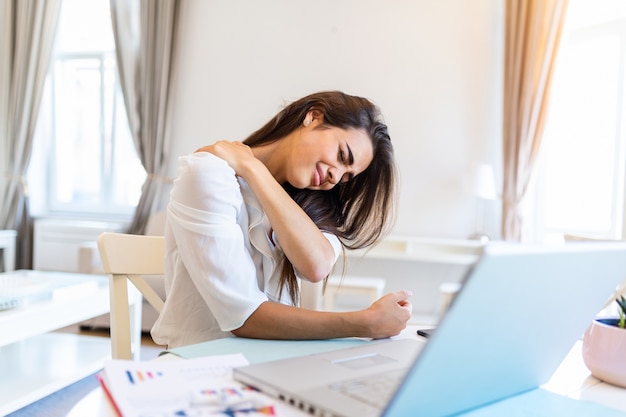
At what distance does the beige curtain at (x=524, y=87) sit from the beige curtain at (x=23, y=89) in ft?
12.4

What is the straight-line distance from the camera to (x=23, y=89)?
16.0 feet

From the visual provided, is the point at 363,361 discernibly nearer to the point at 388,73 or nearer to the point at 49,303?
the point at 49,303

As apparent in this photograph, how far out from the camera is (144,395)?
0.60 meters

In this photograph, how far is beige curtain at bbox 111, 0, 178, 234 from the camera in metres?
4.55

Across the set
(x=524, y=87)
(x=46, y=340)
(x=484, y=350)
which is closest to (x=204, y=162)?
(x=484, y=350)

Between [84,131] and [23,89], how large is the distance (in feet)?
1.96

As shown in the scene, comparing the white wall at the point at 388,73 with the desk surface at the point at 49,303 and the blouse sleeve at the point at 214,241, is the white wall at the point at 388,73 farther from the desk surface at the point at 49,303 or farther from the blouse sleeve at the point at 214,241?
the blouse sleeve at the point at 214,241

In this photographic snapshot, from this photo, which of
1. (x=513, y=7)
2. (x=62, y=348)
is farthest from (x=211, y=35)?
(x=62, y=348)

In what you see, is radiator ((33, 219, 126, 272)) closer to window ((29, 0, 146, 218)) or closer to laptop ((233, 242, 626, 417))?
window ((29, 0, 146, 218))

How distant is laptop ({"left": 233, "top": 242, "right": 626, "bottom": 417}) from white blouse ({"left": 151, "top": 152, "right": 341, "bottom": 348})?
0.89 feet

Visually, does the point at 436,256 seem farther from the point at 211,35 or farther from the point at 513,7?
the point at 211,35

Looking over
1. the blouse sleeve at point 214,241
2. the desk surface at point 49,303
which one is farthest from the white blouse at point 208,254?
the desk surface at point 49,303

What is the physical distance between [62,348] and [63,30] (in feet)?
10.8

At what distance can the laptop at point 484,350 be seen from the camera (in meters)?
0.47
